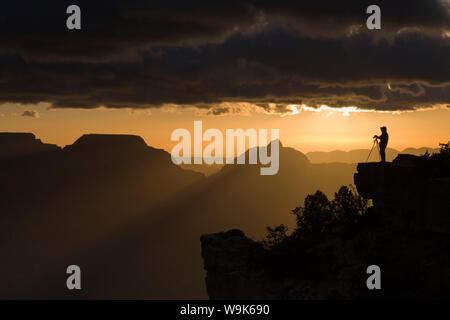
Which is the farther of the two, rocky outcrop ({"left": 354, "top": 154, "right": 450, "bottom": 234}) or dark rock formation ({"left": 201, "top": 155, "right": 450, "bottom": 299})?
rocky outcrop ({"left": 354, "top": 154, "right": 450, "bottom": 234})

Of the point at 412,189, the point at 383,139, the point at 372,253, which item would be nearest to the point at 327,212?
the point at 383,139

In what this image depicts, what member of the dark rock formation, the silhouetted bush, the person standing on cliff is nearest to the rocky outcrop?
the dark rock formation

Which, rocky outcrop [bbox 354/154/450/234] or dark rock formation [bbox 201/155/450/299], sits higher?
rocky outcrop [bbox 354/154/450/234]

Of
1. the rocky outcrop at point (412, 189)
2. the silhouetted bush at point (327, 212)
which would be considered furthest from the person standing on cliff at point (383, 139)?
the silhouetted bush at point (327, 212)

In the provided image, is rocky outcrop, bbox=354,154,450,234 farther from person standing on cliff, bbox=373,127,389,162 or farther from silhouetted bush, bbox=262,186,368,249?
silhouetted bush, bbox=262,186,368,249

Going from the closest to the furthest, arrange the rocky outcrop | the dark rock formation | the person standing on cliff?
the dark rock formation
the rocky outcrop
the person standing on cliff

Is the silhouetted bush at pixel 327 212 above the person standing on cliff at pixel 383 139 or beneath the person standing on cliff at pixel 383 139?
beneath

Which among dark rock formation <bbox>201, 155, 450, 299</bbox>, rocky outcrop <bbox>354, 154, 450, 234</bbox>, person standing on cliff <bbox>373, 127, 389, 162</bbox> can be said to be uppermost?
person standing on cliff <bbox>373, 127, 389, 162</bbox>

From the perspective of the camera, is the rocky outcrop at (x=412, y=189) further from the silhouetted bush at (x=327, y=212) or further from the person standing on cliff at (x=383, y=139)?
the silhouetted bush at (x=327, y=212)

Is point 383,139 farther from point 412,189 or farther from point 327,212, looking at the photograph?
point 327,212

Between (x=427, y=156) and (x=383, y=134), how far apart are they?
3303 millimetres

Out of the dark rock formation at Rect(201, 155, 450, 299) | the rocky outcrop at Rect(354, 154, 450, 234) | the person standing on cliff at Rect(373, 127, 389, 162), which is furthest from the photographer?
the person standing on cliff at Rect(373, 127, 389, 162)
